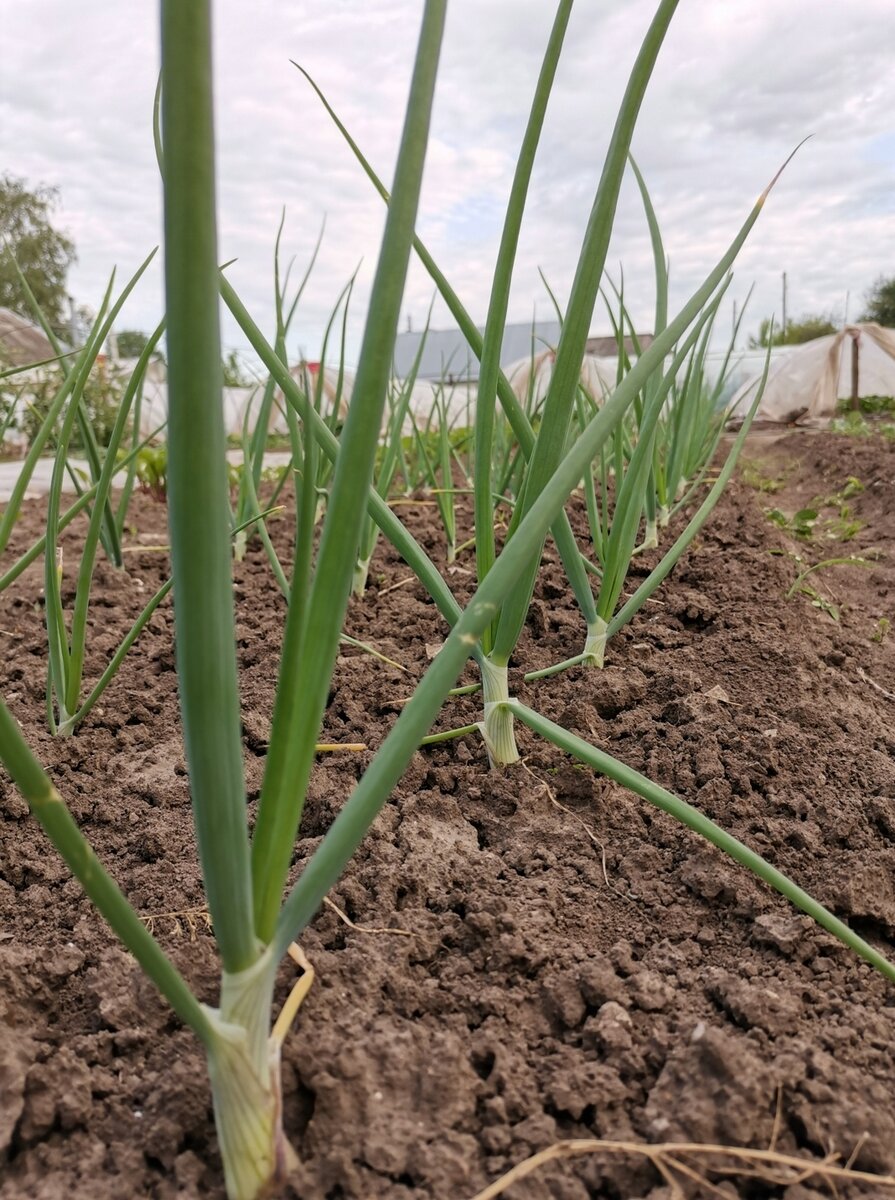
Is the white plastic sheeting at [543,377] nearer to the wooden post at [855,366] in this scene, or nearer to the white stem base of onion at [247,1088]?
the white stem base of onion at [247,1088]

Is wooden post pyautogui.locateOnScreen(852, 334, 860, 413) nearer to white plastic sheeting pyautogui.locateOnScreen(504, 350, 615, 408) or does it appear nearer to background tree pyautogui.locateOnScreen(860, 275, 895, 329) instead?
white plastic sheeting pyautogui.locateOnScreen(504, 350, 615, 408)

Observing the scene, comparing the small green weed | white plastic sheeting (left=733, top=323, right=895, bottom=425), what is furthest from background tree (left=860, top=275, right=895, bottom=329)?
the small green weed

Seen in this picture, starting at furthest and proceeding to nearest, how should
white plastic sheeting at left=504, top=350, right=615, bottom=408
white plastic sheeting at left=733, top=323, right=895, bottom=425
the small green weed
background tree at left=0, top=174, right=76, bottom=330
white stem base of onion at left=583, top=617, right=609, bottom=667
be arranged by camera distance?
background tree at left=0, top=174, right=76, bottom=330, white plastic sheeting at left=733, top=323, right=895, bottom=425, white plastic sheeting at left=504, top=350, right=615, bottom=408, the small green weed, white stem base of onion at left=583, top=617, right=609, bottom=667

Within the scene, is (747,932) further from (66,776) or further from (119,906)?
(66,776)

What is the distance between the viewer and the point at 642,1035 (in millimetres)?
588

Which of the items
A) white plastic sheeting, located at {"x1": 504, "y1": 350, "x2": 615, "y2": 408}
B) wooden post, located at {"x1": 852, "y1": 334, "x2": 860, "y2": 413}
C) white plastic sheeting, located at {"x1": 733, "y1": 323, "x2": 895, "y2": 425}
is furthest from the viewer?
white plastic sheeting, located at {"x1": 733, "y1": 323, "x2": 895, "y2": 425}

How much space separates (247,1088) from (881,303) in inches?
971

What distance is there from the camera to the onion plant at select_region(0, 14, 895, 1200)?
33 cm

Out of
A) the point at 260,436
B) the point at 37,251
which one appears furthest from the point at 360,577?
the point at 37,251

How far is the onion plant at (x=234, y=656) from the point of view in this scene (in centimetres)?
33

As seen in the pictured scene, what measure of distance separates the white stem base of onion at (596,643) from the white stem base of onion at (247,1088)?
0.72m

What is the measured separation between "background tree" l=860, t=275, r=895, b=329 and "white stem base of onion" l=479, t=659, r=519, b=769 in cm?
2282

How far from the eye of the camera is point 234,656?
15.5 inches

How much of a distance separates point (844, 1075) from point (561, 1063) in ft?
0.61
